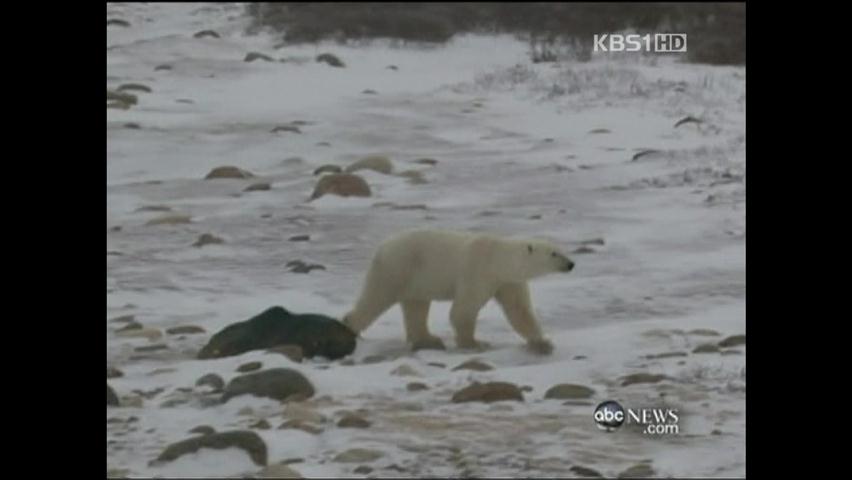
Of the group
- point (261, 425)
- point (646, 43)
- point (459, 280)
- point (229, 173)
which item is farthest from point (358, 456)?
point (646, 43)

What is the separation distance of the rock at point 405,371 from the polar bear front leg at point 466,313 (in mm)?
134

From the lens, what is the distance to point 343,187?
357 centimetres

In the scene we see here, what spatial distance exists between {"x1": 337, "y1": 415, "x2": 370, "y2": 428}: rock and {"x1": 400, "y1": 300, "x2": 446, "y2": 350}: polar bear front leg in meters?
0.25

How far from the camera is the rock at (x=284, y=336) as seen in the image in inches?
132

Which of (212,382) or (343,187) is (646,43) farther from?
(212,382)

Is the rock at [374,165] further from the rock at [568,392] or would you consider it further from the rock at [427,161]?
the rock at [568,392]

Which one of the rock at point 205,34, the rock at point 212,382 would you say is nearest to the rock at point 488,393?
the rock at point 212,382

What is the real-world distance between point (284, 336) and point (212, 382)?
0.72ft

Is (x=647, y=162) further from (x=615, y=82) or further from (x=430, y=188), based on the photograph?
(x=430, y=188)

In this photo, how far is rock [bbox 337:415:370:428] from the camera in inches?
127
